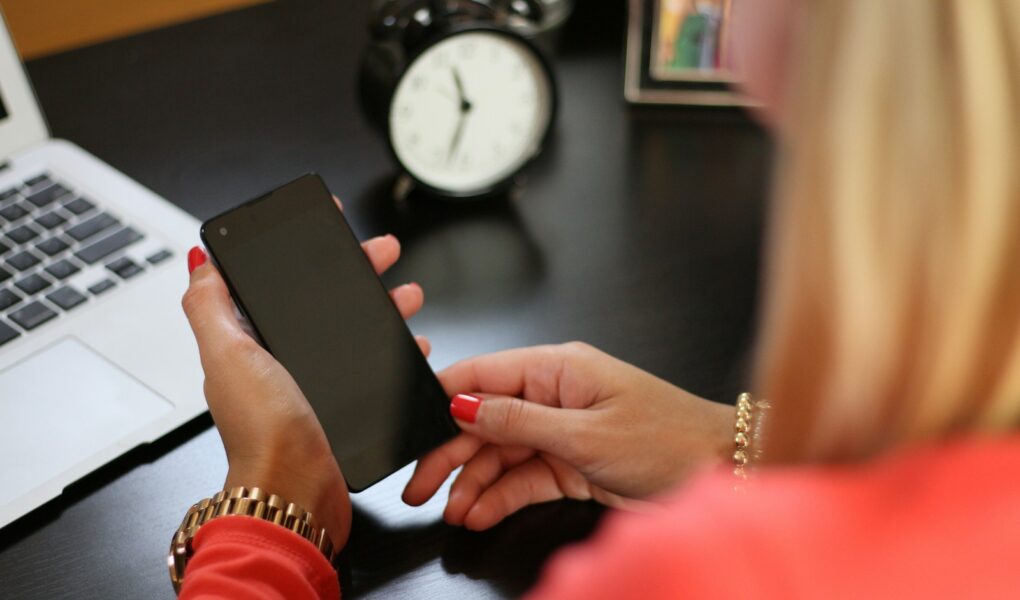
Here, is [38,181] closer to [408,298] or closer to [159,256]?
[159,256]

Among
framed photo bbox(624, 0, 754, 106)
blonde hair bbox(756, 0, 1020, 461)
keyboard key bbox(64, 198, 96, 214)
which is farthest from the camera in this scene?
framed photo bbox(624, 0, 754, 106)

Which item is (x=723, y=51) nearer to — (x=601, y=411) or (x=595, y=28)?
(x=595, y=28)

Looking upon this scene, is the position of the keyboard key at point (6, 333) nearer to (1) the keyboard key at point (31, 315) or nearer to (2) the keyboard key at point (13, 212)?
(1) the keyboard key at point (31, 315)

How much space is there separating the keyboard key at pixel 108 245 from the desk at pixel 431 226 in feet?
0.34

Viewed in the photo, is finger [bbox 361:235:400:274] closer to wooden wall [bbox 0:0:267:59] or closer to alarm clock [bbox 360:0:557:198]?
alarm clock [bbox 360:0:557:198]

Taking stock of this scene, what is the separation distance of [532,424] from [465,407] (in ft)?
0.17

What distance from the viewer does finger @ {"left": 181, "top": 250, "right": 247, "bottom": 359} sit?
0.69 metres

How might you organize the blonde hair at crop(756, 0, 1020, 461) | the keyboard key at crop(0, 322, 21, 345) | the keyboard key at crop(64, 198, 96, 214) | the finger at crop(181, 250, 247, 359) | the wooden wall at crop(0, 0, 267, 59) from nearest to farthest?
1. the blonde hair at crop(756, 0, 1020, 461)
2. the finger at crop(181, 250, 247, 359)
3. the keyboard key at crop(0, 322, 21, 345)
4. the keyboard key at crop(64, 198, 96, 214)
5. the wooden wall at crop(0, 0, 267, 59)

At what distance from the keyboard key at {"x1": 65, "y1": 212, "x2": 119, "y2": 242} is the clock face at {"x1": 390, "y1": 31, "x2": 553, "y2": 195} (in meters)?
0.26

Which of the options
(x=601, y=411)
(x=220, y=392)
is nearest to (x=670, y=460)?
(x=601, y=411)

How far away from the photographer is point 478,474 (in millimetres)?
722

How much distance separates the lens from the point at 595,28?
1215 millimetres

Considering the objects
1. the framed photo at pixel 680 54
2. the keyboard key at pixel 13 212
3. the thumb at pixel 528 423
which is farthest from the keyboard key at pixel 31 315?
the framed photo at pixel 680 54

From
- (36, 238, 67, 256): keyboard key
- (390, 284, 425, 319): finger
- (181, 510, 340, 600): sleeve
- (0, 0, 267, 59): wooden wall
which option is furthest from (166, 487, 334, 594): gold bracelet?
(0, 0, 267, 59): wooden wall
